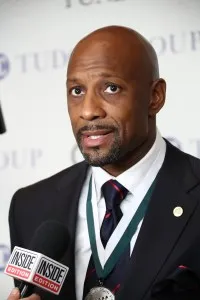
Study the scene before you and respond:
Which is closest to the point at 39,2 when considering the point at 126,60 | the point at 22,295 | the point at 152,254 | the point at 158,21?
the point at 158,21

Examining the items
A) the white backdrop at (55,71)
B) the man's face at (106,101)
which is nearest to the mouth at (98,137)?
the man's face at (106,101)

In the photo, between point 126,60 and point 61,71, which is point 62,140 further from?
point 126,60

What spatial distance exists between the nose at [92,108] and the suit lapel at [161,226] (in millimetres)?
187

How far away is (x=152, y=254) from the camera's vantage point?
38.4 inches

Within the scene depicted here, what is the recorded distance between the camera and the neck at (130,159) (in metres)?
1.07

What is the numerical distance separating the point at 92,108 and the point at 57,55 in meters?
0.67

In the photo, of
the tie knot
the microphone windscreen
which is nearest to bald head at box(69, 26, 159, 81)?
the tie knot

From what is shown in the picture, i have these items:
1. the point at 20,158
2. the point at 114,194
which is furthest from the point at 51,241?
the point at 20,158

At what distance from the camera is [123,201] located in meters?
1.07

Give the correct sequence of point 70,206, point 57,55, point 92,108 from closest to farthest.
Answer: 1. point 92,108
2. point 70,206
3. point 57,55

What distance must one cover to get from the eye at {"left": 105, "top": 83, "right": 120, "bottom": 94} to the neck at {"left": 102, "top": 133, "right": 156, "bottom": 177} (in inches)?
5.2

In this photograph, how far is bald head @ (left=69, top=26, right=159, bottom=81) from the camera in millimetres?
1004

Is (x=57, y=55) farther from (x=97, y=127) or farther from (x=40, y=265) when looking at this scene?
(x=40, y=265)

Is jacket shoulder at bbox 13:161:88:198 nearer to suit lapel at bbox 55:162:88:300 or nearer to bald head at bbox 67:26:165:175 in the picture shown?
suit lapel at bbox 55:162:88:300
